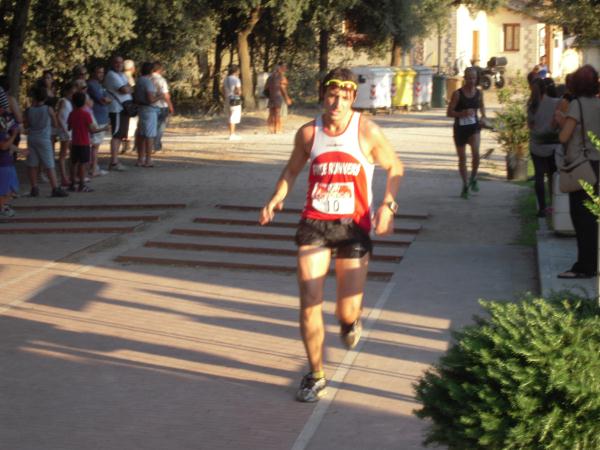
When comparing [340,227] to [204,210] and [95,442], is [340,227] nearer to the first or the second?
[95,442]

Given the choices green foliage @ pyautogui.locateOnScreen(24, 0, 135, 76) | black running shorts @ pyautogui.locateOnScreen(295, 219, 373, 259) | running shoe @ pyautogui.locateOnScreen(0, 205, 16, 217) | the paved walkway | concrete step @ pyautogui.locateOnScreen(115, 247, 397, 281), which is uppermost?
green foliage @ pyautogui.locateOnScreen(24, 0, 135, 76)

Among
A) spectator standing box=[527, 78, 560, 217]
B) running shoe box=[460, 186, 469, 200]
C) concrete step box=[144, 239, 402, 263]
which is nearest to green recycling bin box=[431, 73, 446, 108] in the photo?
Result: running shoe box=[460, 186, 469, 200]

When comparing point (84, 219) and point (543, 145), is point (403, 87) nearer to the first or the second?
point (84, 219)

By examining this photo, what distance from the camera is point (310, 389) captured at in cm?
637

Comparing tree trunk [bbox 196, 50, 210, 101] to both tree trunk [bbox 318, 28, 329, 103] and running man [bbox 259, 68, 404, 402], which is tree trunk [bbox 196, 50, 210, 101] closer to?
tree trunk [bbox 318, 28, 329, 103]

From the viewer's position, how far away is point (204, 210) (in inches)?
523

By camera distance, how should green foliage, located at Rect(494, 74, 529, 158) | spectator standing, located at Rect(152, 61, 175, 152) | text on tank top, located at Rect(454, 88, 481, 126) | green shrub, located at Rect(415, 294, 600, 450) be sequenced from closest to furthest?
1. green shrub, located at Rect(415, 294, 600, 450)
2. text on tank top, located at Rect(454, 88, 481, 126)
3. green foliage, located at Rect(494, 74, 529, 158)
4. spectator standing, located at Rect(152, 61, 175, 152)

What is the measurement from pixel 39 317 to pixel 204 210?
4.89m

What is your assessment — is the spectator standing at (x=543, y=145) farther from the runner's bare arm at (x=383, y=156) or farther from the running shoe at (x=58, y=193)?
the running shoe at (x=58, y=193)

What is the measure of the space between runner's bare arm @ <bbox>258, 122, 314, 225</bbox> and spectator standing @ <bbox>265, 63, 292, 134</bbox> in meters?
18.3

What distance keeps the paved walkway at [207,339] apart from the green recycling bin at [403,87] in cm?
2091

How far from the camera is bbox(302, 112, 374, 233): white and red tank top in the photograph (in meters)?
6.29

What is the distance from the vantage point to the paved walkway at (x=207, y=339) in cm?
596

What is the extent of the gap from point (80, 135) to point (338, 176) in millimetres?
9200
